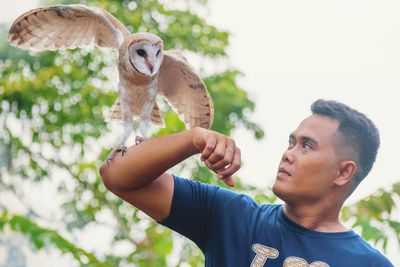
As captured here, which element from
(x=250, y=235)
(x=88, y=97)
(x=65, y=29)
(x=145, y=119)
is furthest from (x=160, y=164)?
(x=88, y=97)

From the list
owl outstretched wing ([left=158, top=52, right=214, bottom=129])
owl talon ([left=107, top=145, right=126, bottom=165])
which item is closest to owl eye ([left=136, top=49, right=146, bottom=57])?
owl outstretched wing ([left=158, top=52, right=214, bottom=129])

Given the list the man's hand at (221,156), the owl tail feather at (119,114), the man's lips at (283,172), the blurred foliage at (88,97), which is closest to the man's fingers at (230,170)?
the man's hand at (221,156)

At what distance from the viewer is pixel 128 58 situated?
4.30 ft

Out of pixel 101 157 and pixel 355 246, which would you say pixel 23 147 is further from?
pixel 355 246

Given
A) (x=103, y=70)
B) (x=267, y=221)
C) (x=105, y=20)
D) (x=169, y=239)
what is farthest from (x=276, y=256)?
(x=103, y=70)

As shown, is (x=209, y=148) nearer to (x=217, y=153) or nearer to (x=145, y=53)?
(x=217, y=153)

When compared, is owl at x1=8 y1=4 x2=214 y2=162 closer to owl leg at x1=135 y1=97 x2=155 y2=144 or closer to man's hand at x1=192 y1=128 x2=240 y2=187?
owl leg at x1=135 y1=97 x2=155 y2=144

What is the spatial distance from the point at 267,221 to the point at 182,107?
285mm

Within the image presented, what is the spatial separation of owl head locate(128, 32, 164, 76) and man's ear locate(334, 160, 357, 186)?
44 cm

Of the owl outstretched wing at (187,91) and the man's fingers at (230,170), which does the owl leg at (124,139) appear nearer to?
the owl outstretched wing at (187,91)

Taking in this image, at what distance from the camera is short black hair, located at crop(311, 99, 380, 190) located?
149cm

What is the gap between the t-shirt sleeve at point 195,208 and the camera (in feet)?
4.68

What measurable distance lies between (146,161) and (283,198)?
0.91 feet

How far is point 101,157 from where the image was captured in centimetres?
493
